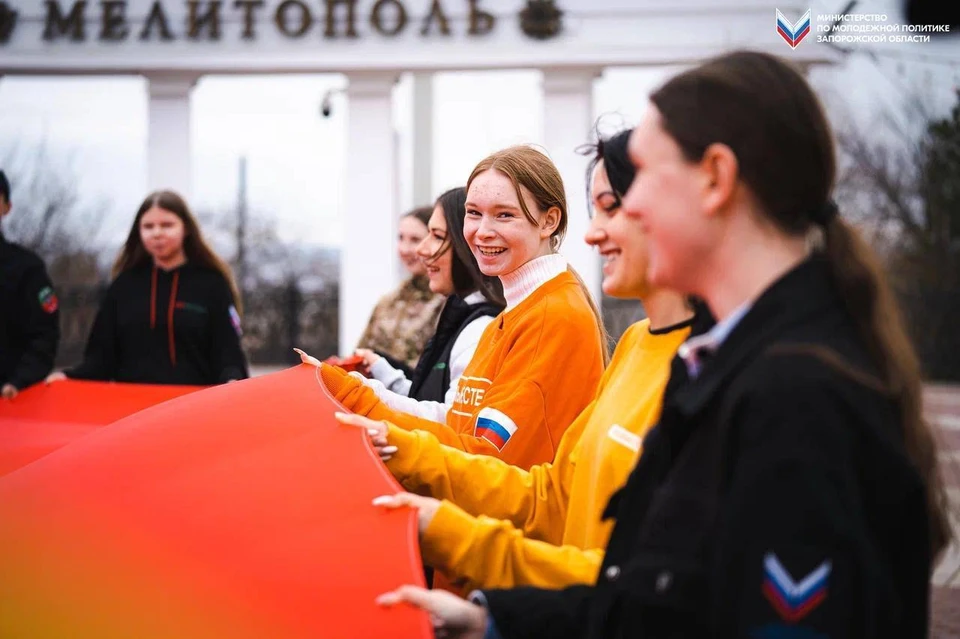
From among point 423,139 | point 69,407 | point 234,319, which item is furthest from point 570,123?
point 423,139

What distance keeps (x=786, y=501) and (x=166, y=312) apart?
5.01 meters

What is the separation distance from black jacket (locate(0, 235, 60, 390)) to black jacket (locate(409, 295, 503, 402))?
2248 mm

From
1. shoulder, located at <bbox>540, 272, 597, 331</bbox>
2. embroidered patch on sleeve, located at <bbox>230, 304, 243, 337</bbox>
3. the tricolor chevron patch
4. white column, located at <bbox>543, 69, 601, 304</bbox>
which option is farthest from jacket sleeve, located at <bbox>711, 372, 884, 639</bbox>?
white column, located at <bbox>543, 69, 601, 304</bbox>

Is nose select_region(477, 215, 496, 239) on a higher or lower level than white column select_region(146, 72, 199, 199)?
lower

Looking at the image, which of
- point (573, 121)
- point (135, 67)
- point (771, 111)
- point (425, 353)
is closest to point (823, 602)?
point (771, 111)

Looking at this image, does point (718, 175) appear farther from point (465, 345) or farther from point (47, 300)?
point (47, 300)

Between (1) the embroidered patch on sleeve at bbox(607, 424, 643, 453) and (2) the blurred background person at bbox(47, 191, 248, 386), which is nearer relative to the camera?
(1) the embroidered patch on sleeve at bbox(607, 424, 643, 453)

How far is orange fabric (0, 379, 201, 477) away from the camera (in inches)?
163

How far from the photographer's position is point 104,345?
5820mm

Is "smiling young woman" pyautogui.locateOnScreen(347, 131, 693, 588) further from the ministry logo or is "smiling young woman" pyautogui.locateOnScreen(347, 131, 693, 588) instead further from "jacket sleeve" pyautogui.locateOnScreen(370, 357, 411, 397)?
the ministry logo

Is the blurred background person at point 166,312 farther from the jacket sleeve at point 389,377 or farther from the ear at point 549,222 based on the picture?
the ear at point 549,222

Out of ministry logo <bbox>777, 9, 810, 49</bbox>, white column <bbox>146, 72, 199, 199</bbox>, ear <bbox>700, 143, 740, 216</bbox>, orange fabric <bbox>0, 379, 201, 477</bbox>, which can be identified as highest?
ministry logo <bbox>777, 9, 810, 49</bbox>

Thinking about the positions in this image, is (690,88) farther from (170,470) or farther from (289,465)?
(170,470)

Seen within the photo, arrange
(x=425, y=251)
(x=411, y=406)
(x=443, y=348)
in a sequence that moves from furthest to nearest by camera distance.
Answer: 1. (x=425, y=251)
2. (x=443, y=348)
3. (x=411, y=406)
